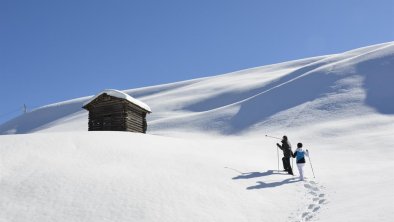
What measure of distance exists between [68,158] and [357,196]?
11.2 meters

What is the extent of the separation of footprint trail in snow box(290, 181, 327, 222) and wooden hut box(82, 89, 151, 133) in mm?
17226

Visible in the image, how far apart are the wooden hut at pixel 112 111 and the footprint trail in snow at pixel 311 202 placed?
56.5 feet

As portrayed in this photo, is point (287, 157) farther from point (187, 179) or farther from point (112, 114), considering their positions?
point (112, 114)

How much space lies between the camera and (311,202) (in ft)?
48.6

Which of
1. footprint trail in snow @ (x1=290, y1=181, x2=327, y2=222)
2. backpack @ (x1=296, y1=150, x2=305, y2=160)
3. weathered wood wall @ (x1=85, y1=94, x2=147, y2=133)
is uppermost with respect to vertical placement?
weathered wood wall @ (x1=85, y1=94, x2=147, y2=133)

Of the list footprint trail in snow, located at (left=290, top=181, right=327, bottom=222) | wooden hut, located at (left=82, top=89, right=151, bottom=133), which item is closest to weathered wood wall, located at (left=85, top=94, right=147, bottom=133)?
wooden hut, located at (left=82, top=89, right=151, bottom=133)

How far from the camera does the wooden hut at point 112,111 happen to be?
32.0 m

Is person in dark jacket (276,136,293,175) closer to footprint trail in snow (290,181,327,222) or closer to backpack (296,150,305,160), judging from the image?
backpack (296,150,305,160)

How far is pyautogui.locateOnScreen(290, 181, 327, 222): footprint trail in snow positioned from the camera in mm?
13245

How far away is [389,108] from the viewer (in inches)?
1799

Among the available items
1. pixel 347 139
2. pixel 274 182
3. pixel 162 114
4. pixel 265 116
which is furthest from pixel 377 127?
pixel 162 114

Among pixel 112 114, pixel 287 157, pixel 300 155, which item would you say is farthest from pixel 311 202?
pixel 112 114

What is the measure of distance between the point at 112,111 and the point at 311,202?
20.5 meters

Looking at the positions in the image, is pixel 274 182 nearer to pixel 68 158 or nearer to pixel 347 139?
pixel 68 158
